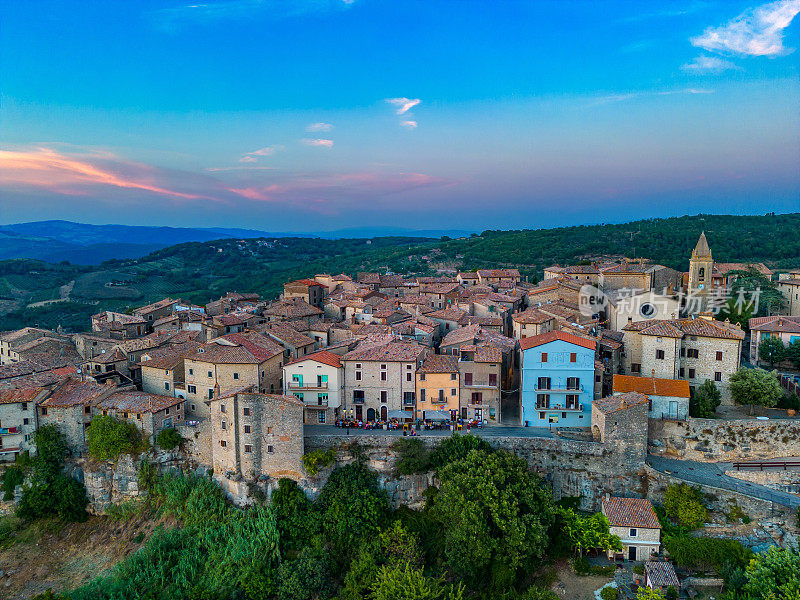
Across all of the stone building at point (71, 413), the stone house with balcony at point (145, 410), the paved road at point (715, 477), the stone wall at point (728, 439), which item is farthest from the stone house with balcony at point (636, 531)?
the stone building at point (71, 413)

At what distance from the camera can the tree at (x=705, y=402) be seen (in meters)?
31.8

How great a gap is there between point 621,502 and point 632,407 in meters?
5.43

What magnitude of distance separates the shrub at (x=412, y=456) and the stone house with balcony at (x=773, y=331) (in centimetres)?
2967

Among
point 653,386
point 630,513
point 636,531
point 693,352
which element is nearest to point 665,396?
point 653,386

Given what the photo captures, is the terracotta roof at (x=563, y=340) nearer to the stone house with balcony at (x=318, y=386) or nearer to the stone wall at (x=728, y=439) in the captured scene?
the stone wall at (x=728, y=439)

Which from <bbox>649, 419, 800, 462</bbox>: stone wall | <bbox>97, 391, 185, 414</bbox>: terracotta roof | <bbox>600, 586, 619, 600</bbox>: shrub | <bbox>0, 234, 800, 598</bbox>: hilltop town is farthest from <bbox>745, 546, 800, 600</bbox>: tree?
<bbox>97, 391, 185, 414</bbox>: terracotta roof

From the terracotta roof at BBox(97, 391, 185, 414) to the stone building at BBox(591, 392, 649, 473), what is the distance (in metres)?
28.7

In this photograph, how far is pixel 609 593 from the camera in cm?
2536

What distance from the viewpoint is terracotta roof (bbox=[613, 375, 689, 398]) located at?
31027 mm

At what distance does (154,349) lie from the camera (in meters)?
44.1

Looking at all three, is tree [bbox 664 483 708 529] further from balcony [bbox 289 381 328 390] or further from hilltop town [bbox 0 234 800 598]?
balcony [bbox 289 381 328 390]

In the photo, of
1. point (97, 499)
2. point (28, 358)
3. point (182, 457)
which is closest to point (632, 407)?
point (182, 457)

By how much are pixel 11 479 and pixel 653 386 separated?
4372cm

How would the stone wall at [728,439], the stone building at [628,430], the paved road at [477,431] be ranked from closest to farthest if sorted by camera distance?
the stone building at [628,430], the stone wall at [728,439], the paved road at [477,431]
